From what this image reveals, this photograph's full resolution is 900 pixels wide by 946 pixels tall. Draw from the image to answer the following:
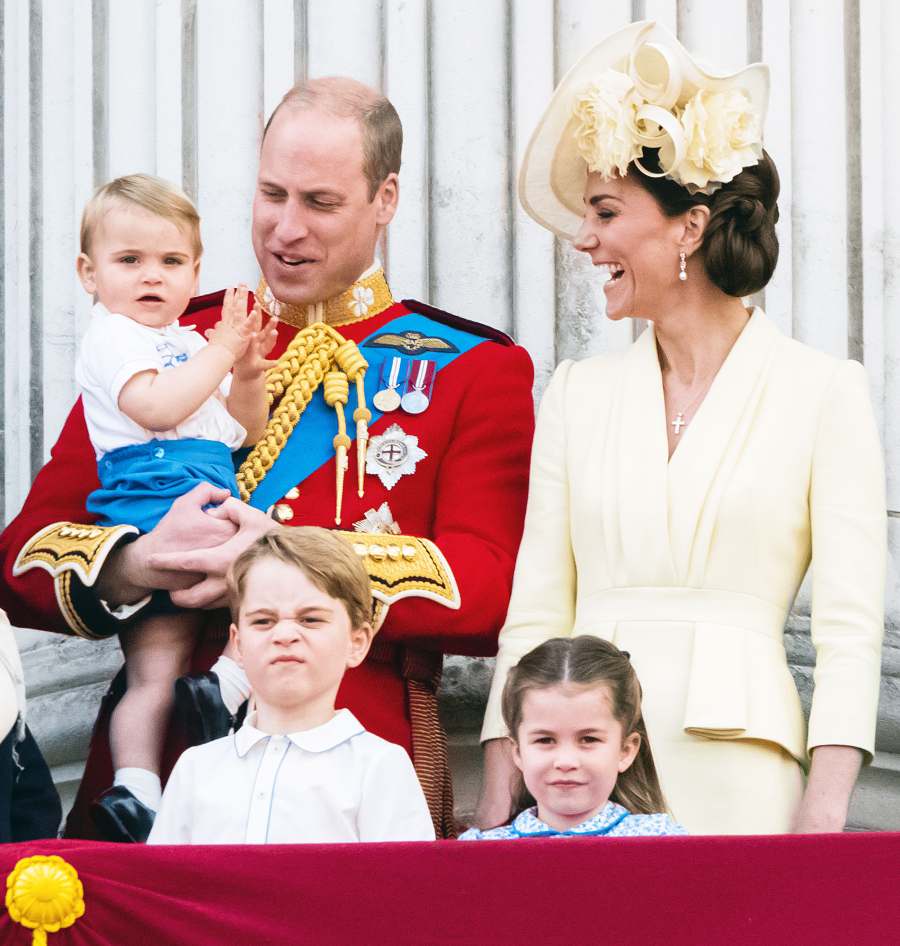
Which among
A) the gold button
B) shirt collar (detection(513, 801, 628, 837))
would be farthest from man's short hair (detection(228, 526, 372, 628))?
the gold button

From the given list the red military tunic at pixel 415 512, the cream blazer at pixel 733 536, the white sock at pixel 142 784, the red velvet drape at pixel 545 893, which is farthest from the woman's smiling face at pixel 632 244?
the red velvet drape at pixel 545 893

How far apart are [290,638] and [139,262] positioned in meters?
0.92

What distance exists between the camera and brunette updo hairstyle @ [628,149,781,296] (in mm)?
3941

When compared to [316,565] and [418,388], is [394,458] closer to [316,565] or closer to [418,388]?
[418,388]

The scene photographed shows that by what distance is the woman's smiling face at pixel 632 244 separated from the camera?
13.0ft

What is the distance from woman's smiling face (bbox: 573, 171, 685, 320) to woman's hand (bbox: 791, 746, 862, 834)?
0.80 m

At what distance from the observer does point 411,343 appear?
429 centimetres

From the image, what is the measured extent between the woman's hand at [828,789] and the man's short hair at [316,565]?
26.3 inches

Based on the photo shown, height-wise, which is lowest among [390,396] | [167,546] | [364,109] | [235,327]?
[167,546]

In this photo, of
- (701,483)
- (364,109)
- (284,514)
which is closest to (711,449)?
(701,483)

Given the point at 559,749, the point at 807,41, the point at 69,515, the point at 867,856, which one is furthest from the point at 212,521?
the point at 807,41

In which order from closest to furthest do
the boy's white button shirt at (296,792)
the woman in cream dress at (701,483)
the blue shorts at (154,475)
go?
the boy's white button shirt at (296,792)
the woman in cream dress at (701,483)
the blue shorts at (154,475)

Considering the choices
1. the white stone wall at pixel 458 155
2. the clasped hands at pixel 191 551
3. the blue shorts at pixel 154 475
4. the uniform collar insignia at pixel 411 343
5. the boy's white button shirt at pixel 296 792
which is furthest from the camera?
the white stone wall at pixel 458 155

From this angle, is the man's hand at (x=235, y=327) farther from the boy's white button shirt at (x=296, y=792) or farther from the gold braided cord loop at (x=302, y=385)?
the boy's white button shirt at (x=296, y=792)
